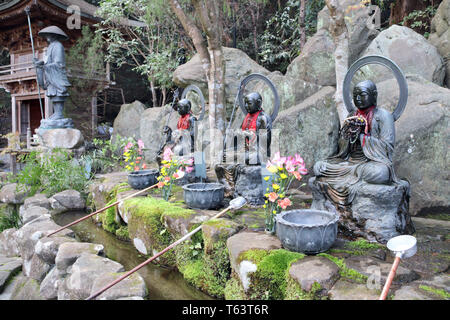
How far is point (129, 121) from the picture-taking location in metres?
13.2

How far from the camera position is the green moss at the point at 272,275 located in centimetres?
259

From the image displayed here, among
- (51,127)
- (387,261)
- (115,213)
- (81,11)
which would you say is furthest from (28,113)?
(387,261)

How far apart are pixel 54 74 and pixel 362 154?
352 inches

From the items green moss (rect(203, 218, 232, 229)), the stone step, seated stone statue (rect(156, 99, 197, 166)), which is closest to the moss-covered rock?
green moss (rect(203, 218, 232, 229))

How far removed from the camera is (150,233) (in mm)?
4094

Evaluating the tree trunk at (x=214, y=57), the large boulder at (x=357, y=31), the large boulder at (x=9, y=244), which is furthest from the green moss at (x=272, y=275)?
the large boulder at (x=357, y=31)

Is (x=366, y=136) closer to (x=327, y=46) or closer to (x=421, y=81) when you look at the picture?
(x=421, y=81)

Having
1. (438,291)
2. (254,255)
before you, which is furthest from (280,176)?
(438,291)

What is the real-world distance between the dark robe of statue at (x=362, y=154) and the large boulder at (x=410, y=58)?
313 cm

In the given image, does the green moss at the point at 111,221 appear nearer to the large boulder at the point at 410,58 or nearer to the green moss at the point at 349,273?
the green moss at the point at 349,273

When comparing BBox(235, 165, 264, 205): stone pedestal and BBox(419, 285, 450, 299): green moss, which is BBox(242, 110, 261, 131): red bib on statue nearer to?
BBox(235, 165, 264, 205): stone pedestal

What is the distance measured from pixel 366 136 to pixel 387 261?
4.62ft

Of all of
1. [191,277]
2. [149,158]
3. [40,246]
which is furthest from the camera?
[149,158]

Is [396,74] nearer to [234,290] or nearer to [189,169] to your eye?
[234,290]
